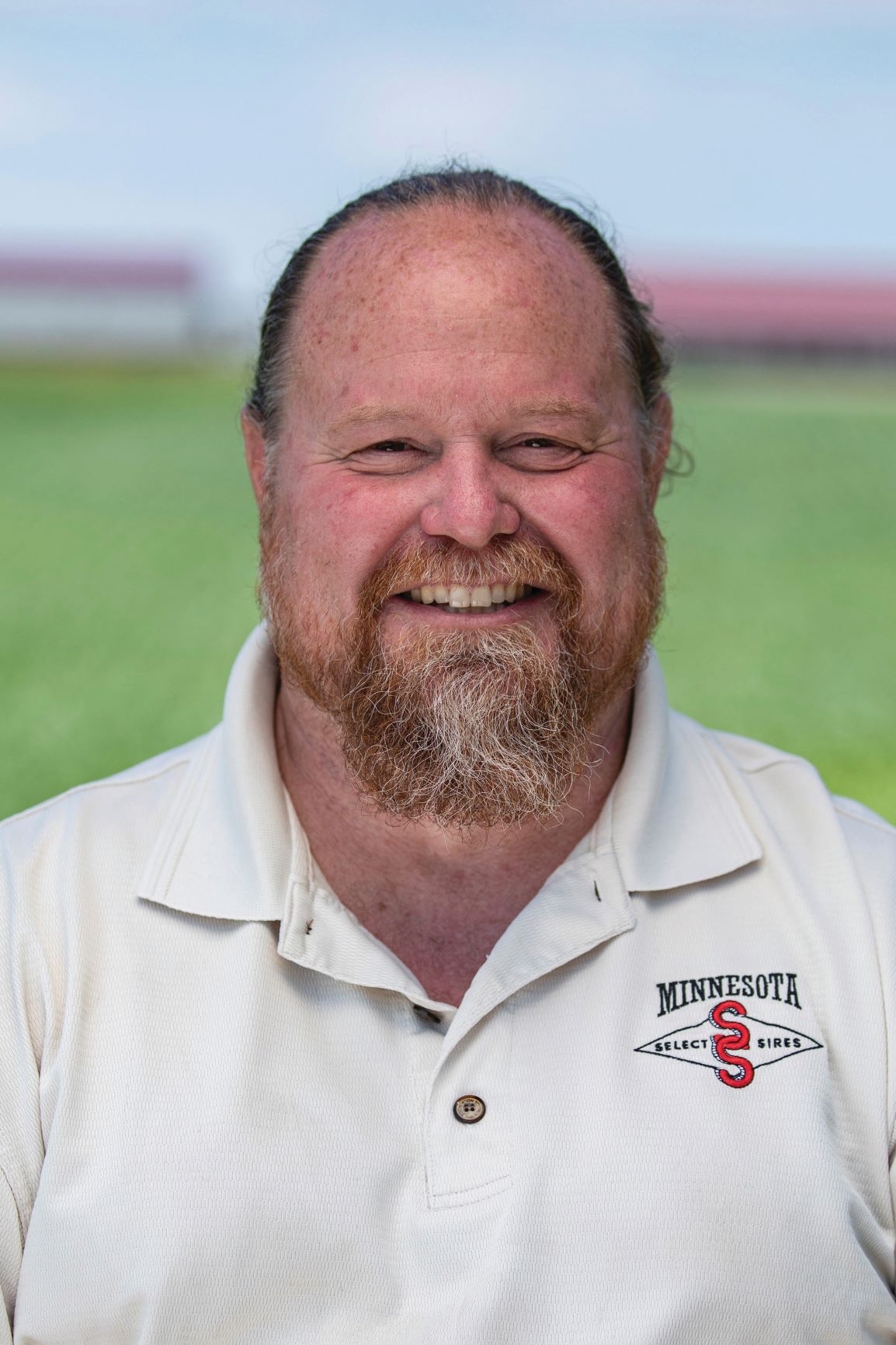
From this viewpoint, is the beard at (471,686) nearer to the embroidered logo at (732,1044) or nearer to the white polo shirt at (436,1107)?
the white polo shirt at (436,1107)

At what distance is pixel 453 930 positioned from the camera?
188 cm

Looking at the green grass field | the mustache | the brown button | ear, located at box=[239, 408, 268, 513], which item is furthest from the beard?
the green grass field

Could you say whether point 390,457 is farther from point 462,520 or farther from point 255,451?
point 255,451

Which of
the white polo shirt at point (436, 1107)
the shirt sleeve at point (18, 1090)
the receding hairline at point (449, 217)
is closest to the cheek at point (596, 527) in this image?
the receding hairline at point (449, 217)

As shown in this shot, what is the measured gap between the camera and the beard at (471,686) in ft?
5.80

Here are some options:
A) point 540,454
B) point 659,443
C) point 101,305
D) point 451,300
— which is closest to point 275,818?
point 540,454

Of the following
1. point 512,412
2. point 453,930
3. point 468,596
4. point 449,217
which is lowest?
point 453,930

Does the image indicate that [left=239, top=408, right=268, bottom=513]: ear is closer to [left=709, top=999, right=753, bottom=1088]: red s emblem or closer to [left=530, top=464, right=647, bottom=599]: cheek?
[left=530, top=464, right=647, bottom=599]: cheek

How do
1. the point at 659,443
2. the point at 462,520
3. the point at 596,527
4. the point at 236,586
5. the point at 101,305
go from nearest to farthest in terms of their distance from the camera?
1. the point at 462,520
2. the point at 596,527
3. the point at 659,443
4. the point at 236,586
5. the point at 101,305

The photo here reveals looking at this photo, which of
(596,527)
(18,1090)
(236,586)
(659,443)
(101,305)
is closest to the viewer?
(18,1090)

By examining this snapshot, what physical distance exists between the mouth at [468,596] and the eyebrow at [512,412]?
0.74 feet

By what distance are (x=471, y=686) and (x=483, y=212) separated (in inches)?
26.4

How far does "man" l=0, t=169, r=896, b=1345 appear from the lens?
152 centimetres

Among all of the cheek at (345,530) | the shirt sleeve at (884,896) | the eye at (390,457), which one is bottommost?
the shirt sleeve at (884,896)
